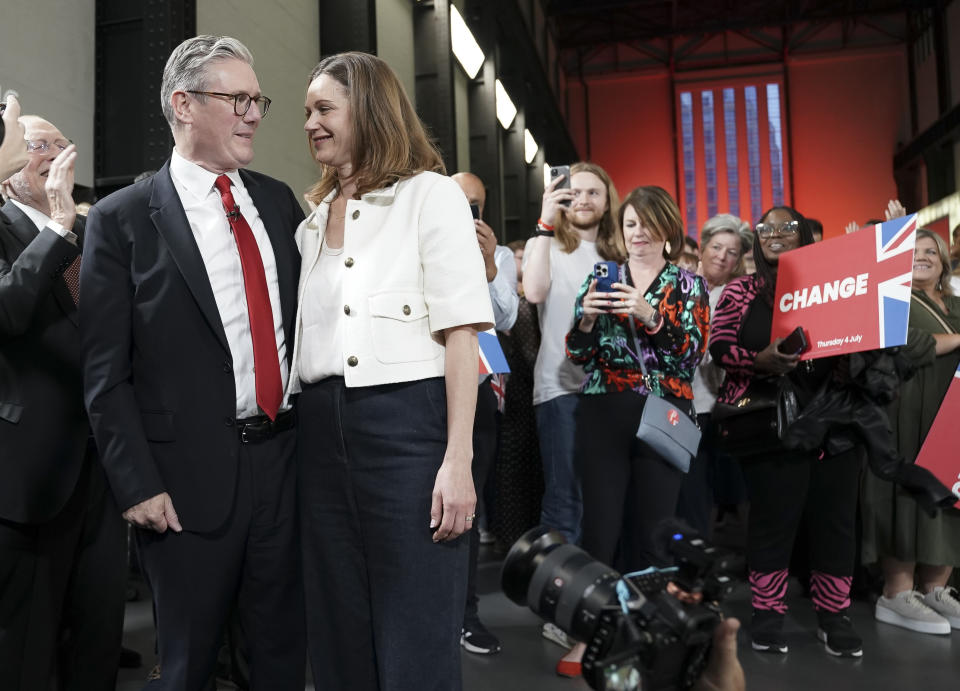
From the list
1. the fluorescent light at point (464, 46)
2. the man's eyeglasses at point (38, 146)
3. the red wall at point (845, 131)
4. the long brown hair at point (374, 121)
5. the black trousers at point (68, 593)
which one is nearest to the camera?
the long brown hair at point (374, 121)

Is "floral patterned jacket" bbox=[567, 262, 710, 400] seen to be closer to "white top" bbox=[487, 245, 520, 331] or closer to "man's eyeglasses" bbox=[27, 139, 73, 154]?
"white top" bbox=[487, 245, 520, 331]

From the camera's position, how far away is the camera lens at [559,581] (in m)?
1.02

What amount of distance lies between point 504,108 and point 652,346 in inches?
334

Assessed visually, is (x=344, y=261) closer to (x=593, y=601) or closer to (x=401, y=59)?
(x=593, y=601)

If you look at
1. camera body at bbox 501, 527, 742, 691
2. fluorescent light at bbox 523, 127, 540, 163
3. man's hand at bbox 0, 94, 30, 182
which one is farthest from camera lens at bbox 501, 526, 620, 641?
fluorescent light at bbox 523, 127, 540, 163

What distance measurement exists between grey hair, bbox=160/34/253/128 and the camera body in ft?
3.79

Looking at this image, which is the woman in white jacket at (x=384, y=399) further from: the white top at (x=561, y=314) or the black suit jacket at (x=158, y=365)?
the white top at (x=561, y=314)

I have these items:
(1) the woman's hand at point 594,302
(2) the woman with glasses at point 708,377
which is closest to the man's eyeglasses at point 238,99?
(1) the woman's hand at point 594,302

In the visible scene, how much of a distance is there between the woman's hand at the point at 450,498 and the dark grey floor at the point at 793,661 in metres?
1.29

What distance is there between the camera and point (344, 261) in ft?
4.92

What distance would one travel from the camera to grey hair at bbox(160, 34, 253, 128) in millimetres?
1603

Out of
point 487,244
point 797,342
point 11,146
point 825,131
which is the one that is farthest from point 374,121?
point 825,131

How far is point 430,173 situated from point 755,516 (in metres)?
1.92

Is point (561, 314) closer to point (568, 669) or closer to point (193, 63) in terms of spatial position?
point (568, 669)
